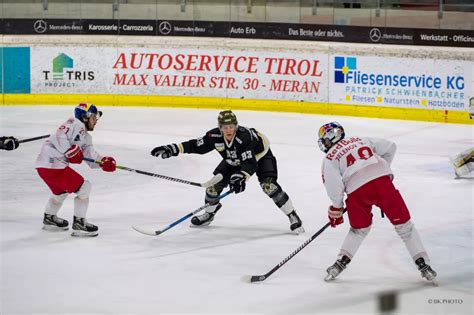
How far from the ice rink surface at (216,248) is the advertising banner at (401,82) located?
2.09 m

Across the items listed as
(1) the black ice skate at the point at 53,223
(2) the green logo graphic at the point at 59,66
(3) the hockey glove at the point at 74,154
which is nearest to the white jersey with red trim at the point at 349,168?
(3) the hockey glove at the point at 74,154

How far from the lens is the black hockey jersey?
7.91 m

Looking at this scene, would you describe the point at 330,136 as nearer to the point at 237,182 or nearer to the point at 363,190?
the point at 363,190

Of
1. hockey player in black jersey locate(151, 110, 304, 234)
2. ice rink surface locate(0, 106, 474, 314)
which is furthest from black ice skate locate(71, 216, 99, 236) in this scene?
hockey player in black jersey locate(151, 110, 304, 234)

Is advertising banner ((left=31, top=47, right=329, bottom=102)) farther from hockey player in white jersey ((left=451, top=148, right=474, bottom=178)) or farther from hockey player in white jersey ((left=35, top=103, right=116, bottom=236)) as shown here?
hockey player in white jersey ((left=35, top=103, right=116, bottom=236))

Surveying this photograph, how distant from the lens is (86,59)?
16609mm

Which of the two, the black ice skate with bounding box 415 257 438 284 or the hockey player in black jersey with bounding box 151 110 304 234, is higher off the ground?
the hockey player in black jersey with bounding box 151 110 304 234

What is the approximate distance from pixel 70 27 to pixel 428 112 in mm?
6194

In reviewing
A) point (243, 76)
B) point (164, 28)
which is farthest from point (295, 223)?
point (164, 28)

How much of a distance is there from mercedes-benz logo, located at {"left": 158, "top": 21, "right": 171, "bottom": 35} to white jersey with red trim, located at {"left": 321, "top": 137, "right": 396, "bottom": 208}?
402 inches

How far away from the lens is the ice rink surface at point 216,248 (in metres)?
6.27

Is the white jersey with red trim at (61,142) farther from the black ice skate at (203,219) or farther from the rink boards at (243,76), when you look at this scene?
the rink boards at (243,76)

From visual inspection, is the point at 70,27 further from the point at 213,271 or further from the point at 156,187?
the point at 213,271

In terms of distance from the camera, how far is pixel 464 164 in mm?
10734
